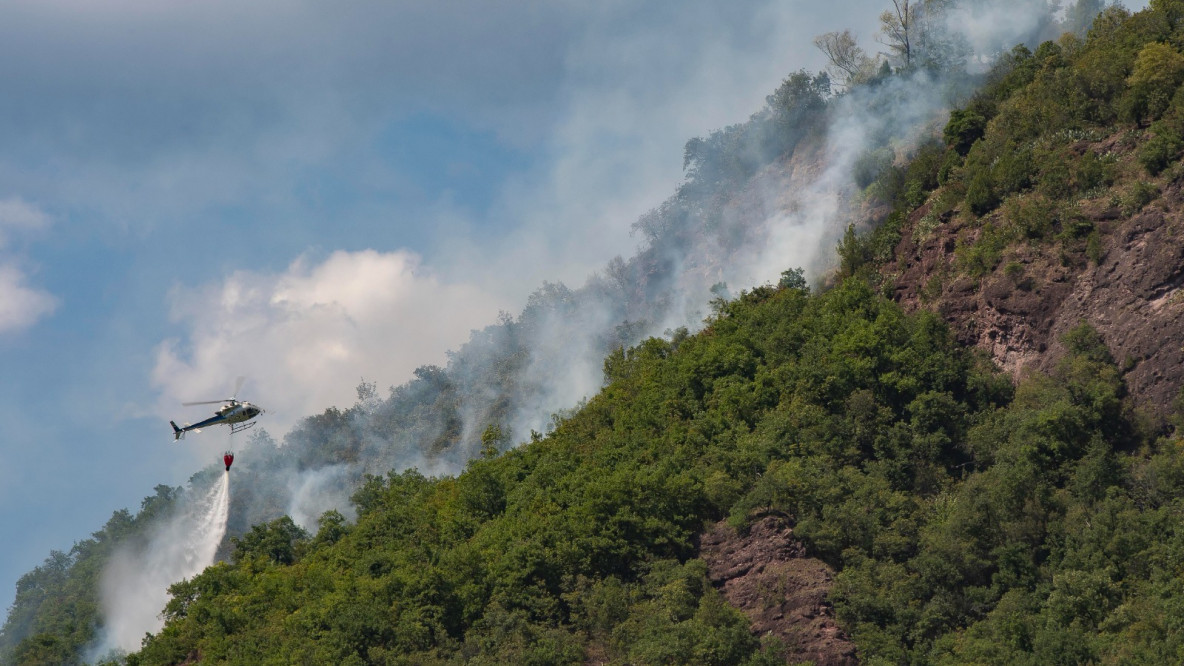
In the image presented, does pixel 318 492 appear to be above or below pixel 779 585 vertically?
above

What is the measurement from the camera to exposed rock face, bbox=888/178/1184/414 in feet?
227

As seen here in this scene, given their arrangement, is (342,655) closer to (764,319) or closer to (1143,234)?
(764,319)

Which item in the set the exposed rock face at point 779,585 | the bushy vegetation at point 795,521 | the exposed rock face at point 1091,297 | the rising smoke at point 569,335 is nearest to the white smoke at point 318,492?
the rising smoke at point 569,335

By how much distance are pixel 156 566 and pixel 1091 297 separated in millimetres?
87042

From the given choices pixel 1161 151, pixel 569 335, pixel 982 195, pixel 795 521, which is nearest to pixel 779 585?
pixel 795 521

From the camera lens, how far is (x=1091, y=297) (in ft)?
242

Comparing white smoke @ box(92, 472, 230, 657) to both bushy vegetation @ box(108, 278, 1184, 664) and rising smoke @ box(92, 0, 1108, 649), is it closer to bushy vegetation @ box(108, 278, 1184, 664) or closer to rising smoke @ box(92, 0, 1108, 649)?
rising smoke @ box(92, 0, 1108, 649)

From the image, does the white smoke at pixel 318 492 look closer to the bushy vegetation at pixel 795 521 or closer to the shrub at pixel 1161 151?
the bushy vegetation at pixel 795 521

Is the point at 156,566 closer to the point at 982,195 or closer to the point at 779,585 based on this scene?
the point at 779,585

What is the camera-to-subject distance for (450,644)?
68188 millimetres

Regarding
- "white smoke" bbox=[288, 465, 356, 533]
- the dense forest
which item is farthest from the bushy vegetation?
"white smoke" bbox=[288, 465, 356, 533]

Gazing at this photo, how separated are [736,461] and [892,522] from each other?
8845mm

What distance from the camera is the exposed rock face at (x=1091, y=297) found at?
2726 inches

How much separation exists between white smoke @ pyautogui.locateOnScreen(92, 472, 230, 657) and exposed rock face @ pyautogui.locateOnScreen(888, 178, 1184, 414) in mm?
60591
